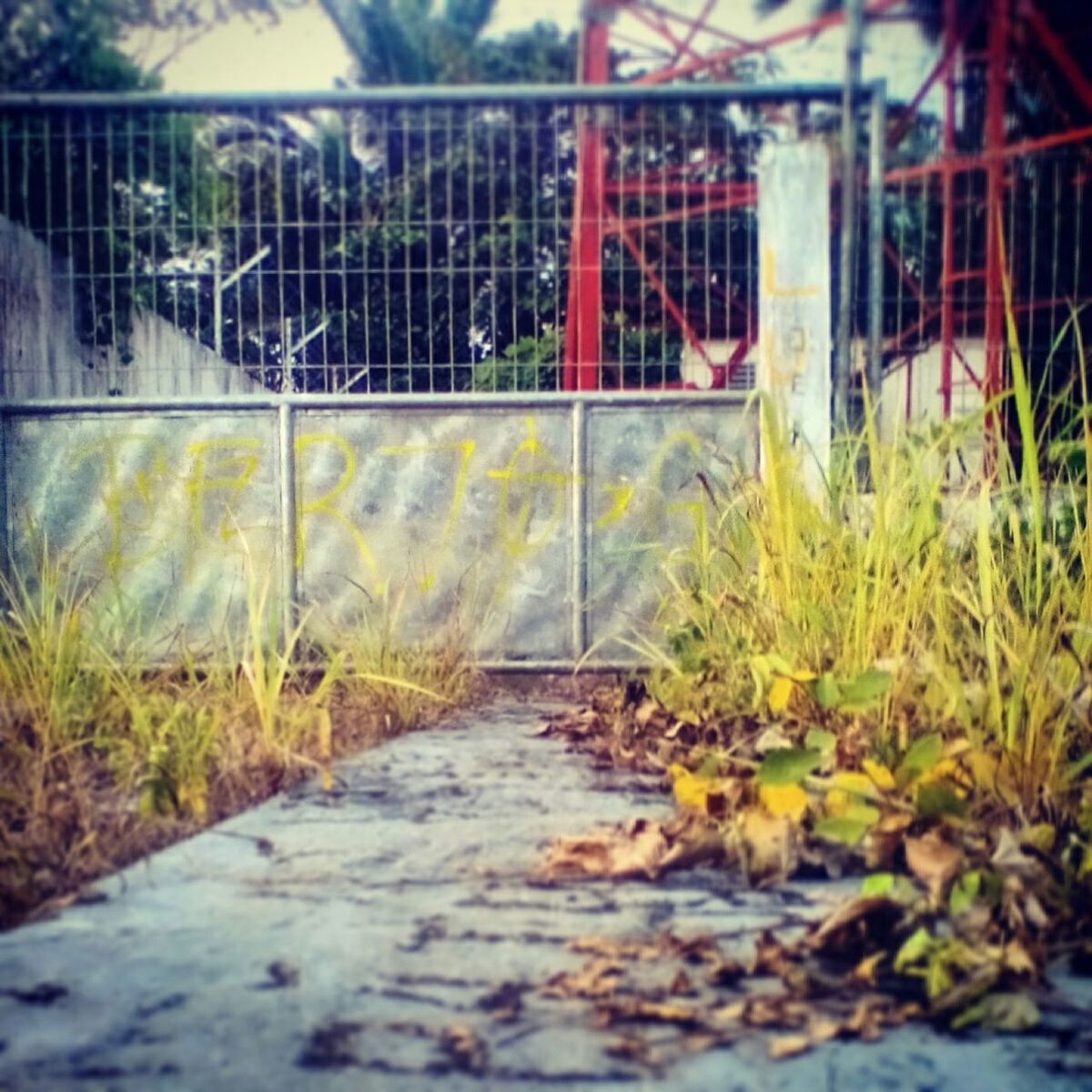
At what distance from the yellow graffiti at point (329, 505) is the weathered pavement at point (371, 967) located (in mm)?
1825

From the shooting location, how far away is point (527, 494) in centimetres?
469

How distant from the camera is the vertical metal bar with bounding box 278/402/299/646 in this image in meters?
4.64

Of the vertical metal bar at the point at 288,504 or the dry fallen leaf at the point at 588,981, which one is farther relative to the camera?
the vertical metal bar at the point at 288,504

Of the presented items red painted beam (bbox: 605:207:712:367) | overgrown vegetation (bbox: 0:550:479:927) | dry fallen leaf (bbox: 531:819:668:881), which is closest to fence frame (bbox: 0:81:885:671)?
red painted beam (bbox: 605:207:712:367)

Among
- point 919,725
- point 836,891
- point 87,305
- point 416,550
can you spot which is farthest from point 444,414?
point 836,891

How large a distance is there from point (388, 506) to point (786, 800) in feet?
8.60

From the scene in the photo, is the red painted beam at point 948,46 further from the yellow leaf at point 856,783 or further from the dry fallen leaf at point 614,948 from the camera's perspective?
the dry fallen leaf at point 614,948

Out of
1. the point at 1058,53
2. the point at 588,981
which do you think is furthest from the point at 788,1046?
the point at 1058,53

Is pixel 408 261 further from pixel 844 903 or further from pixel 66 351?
pixel 844 903

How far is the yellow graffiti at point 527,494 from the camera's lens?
4.68m

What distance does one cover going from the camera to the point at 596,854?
2541mm

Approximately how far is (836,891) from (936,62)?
10.4 meters

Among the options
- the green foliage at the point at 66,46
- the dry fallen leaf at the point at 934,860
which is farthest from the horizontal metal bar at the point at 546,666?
the green foliage at the point at 66,46

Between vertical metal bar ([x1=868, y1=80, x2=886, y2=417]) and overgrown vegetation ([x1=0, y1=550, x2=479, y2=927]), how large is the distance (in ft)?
7.19
